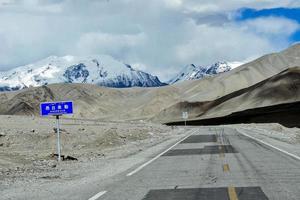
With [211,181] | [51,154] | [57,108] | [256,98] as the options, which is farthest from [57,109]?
[256,98]

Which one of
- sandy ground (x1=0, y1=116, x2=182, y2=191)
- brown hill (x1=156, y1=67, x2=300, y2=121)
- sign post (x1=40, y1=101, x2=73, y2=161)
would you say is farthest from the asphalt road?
brown hill (x1=156, y1=67, x2=300, y2=121)

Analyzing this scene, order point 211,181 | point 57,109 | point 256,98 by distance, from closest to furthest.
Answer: point 211,181
point 57,109
point 256,98

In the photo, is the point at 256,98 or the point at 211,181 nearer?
the point at 211,181

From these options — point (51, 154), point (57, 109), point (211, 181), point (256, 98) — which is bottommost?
point (211, 181)

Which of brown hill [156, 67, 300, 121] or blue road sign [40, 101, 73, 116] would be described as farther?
brown hill [156, 67, 300, 121]

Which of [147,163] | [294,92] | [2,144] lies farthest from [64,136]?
[294,92]

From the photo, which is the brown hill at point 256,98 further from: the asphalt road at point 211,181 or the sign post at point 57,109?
the asphalt road at point 211,181

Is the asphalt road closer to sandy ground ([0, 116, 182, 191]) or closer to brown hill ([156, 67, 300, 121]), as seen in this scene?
sandy ground ([0, 116, 182, 191])

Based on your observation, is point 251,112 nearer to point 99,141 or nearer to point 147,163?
point 99,141

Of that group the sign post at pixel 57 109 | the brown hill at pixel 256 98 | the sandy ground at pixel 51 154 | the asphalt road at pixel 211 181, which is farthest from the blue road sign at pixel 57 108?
the brown hill at pixel 256 98

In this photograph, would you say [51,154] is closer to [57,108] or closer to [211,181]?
[57,108]

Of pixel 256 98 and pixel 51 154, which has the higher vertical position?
pixel 256 98

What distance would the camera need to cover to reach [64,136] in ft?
144

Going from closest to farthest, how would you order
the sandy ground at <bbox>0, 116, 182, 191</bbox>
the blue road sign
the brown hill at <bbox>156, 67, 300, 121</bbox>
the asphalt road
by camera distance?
the asphalt road < the sandy ground at <bbox>0, 116, 182, 191</bbox> < the blue road sign < the brown hill at <bbox>156, 67, 300, 121</bbox>
